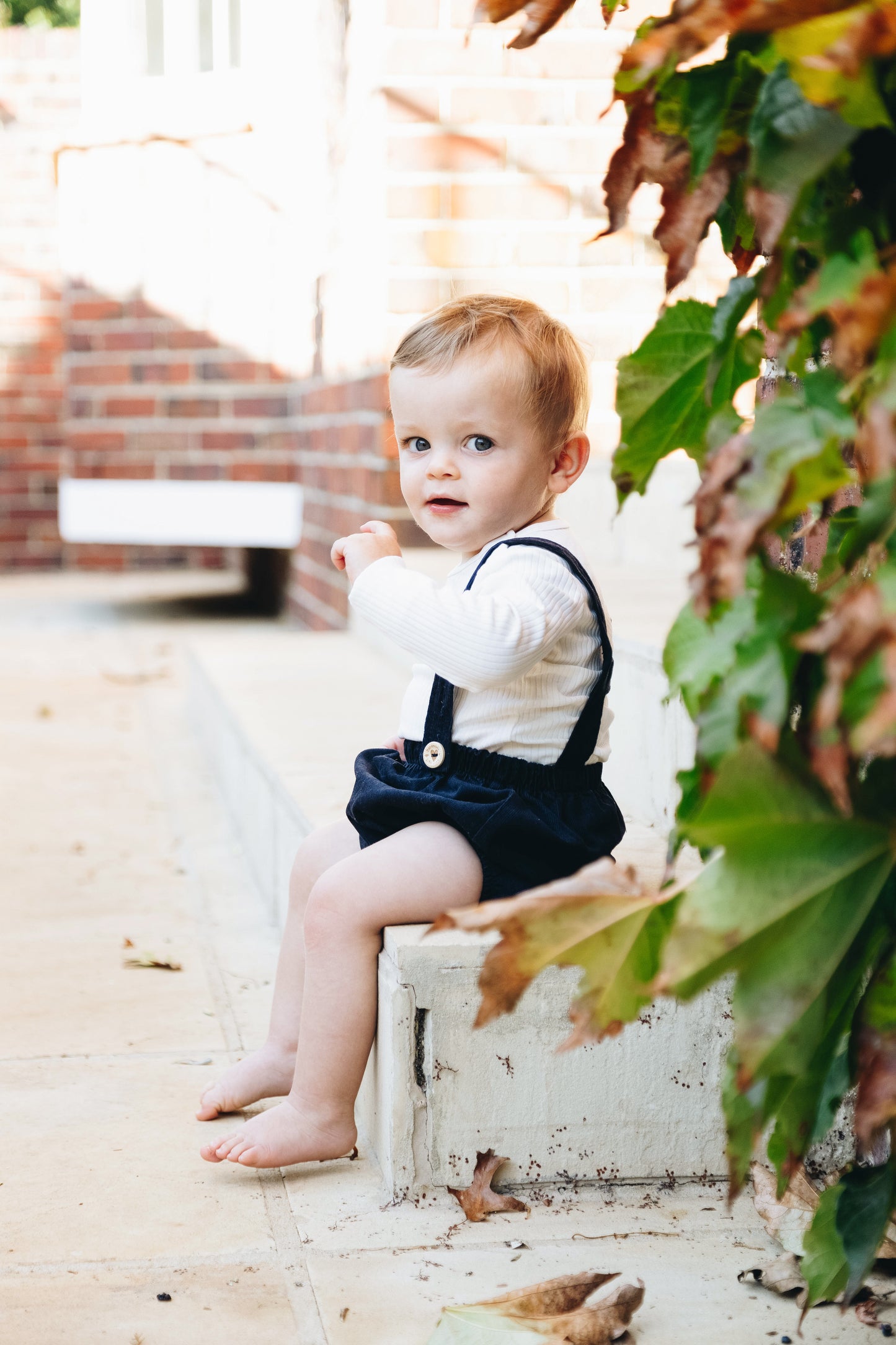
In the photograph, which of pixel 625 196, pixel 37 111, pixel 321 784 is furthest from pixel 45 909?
pixel 37 111

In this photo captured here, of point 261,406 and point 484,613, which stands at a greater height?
point 484,613

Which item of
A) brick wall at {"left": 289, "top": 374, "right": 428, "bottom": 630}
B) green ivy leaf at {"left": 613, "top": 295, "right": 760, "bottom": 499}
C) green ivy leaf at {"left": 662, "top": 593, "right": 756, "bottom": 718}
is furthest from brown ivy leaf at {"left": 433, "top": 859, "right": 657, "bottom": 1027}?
brick wall at {"left": 289, "top": 374, "right": 428, "bottom": 630}

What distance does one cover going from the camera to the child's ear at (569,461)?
1.72 m

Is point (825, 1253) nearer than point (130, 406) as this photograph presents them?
Yes

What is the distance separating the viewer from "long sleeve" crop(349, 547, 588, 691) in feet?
5.08

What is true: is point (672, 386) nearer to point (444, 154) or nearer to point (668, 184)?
point (668, 184)

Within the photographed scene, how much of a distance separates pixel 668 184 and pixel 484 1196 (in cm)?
108

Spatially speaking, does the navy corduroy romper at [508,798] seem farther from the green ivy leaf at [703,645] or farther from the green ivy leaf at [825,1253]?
the green ivy leaf at [703,645]

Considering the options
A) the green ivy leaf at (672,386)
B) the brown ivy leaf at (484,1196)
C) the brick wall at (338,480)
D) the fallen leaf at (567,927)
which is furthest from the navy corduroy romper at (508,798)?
the brick wall at (338,480)

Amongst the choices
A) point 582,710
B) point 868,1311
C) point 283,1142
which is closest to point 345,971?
point 283,1142

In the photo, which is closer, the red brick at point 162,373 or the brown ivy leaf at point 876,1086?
the brown ivy leaf at point 876,1086

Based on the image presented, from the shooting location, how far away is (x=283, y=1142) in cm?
159

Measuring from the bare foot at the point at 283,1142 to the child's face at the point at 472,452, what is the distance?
2.25ft

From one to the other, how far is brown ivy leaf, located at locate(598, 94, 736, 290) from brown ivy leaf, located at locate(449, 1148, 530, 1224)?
1.03 meters
